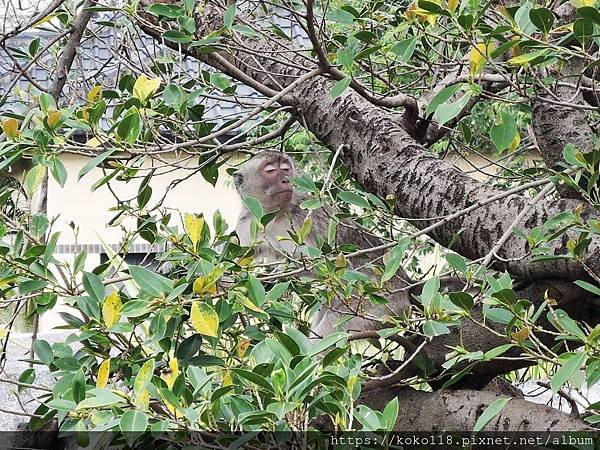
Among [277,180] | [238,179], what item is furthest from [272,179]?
[238,179]

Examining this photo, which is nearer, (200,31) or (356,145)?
(356,145)

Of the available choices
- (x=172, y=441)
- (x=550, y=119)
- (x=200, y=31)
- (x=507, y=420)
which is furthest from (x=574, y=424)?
(x=200, y=31)

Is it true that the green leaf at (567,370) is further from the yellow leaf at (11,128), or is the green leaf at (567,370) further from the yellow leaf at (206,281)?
the yellow leaf at (11,128)

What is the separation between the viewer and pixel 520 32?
152 cm

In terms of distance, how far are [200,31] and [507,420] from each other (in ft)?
5.77

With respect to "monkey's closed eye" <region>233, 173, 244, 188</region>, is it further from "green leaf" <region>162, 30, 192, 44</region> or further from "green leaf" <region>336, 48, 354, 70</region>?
"green leaf" <region>336, 48, 354, 70</region>

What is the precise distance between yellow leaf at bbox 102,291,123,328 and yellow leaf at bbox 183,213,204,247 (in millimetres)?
195

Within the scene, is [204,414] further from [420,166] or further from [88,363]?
[420,166]

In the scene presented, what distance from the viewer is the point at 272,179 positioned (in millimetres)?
3693

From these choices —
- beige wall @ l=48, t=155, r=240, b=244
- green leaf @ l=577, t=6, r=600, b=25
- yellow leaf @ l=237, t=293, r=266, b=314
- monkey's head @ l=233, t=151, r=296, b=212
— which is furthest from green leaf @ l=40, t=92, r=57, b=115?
beige wall @ l=48, t=155, r=240, b=244

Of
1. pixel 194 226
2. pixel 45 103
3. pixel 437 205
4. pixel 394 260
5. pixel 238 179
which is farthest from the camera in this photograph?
pixel 238 179

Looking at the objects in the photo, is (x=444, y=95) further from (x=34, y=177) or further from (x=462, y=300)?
(x=34, y=177)

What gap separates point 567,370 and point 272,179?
2401 millimetres

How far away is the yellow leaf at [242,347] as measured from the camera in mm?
1838
